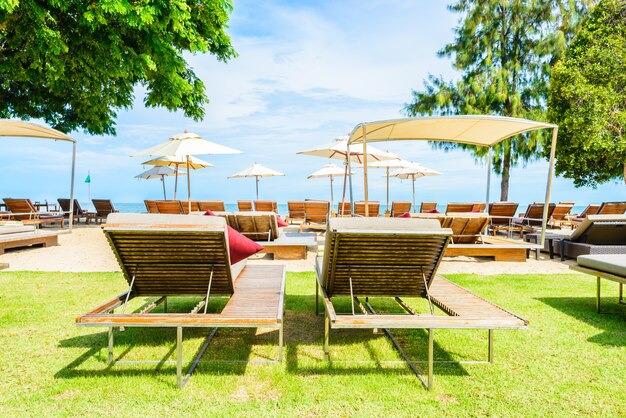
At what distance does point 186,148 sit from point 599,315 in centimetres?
875

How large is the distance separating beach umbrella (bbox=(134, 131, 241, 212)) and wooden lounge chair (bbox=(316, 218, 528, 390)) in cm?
732

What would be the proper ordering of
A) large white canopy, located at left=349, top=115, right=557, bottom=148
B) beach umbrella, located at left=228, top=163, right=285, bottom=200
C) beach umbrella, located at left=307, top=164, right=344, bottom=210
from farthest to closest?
beach umbrella, located at left=228, top=163, right=285, bottom=200
beach umbrella, located at left=307, top=164, right=344, bottom=210
large white canopy, located at left=349, top=115, right=557, bottom=148

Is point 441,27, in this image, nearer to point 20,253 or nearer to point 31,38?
point 31,38

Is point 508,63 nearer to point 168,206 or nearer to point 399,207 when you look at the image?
point 399,207

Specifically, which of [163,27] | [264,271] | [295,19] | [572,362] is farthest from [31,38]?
[572,362]

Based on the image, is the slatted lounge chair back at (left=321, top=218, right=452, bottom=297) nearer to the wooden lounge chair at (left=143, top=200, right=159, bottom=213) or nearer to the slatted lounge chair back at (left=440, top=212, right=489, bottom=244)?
the slatted lounge chair back at (left=440, top=212, right=489, bottom=244)

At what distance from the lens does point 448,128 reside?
8.03 m

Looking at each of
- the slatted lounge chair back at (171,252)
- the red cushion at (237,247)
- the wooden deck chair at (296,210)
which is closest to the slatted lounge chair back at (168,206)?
the wooden deck chair at (296,210)

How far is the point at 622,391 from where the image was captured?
2695 millimetres

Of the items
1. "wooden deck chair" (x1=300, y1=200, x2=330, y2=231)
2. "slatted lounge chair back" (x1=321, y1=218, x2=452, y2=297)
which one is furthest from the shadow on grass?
"wooden deck chair" (x1=300, y1=200, x2=330, y2=231)

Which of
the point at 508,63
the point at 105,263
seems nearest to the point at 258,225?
the point at 105,263

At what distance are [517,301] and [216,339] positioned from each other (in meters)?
3.55

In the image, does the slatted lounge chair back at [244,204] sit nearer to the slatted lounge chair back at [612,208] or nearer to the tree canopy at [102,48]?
the tree canopy at [102,48]

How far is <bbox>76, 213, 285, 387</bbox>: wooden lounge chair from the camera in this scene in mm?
2725
